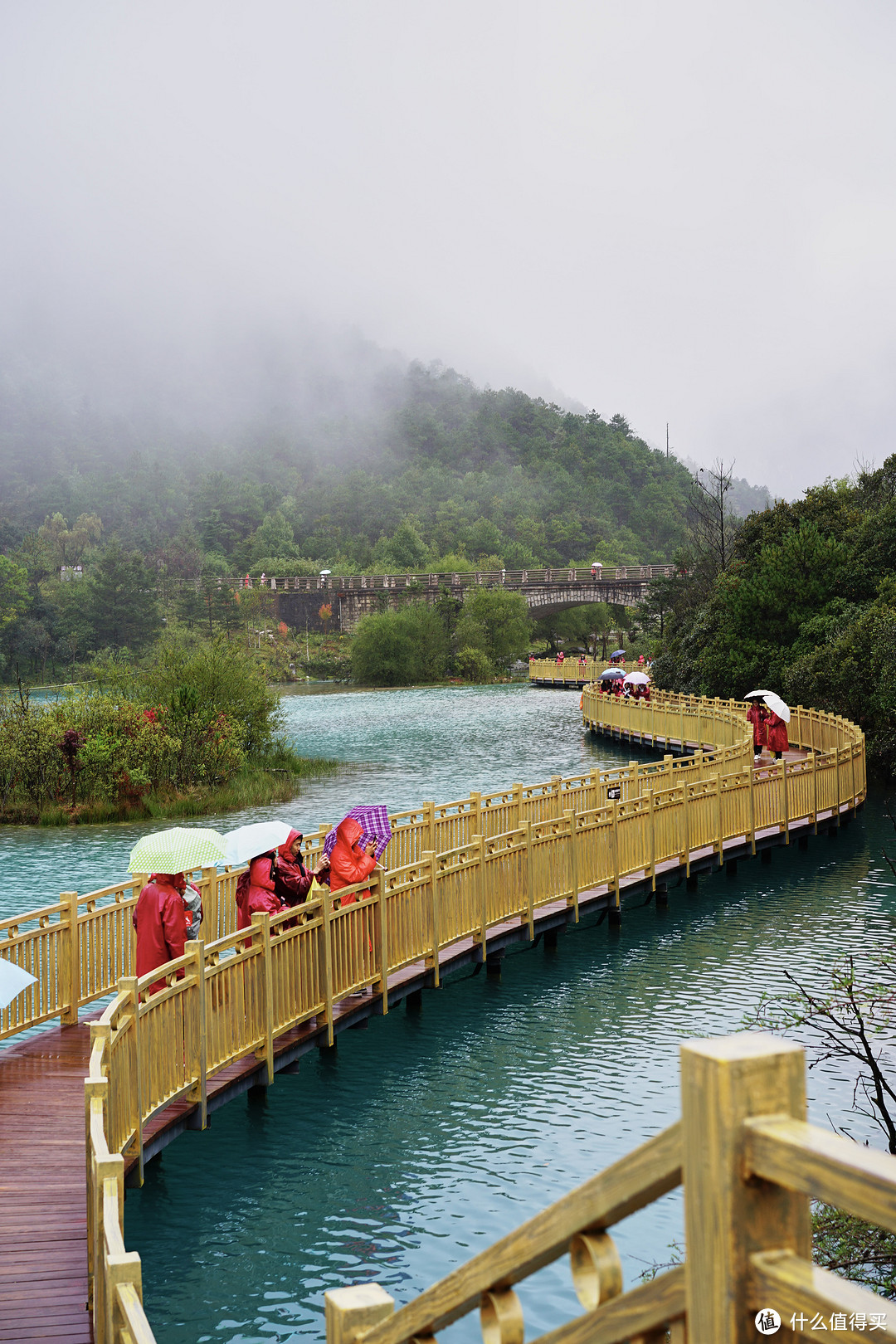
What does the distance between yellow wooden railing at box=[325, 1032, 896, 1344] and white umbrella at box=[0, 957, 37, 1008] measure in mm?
6980

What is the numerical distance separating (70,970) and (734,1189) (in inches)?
389

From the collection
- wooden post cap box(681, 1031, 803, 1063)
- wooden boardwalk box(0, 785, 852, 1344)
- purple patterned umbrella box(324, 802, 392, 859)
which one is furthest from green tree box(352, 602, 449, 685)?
wooden post cap box(681, 1031, 803, 1063)

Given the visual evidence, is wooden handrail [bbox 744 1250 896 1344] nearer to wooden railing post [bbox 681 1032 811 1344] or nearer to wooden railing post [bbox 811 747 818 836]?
wooden railing post [bbox 681 1032 811 1344]

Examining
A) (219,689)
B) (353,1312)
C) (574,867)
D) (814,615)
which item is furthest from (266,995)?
(814,615)

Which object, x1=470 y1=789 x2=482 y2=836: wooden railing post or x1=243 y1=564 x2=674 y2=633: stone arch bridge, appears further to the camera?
x1=243 y1=564 x2=674 y2=633: stone arch bridge

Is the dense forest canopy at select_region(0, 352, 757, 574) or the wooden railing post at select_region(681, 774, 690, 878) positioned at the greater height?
the dense forest canopy at select_region(0, 352, 757, 574)

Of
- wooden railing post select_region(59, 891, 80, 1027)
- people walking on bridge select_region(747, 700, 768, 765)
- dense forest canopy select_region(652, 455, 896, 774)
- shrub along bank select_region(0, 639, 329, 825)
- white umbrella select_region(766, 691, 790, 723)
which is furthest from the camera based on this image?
dense forest canopy select_region(652, 455, 896, 774)

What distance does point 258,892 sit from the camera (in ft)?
37.8

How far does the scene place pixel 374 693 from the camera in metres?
73.5

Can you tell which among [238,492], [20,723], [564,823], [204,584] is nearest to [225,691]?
[20,723]

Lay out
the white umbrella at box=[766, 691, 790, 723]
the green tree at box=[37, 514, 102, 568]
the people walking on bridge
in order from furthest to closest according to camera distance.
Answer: the green tree at box=[37, 514, 102, 568]
the people walking on bridge
the white umbrella at box=[766, 691, 790, 723]

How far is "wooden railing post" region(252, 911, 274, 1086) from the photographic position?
9.98m

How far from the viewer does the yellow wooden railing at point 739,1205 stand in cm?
160

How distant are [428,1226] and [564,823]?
785 centimetres
